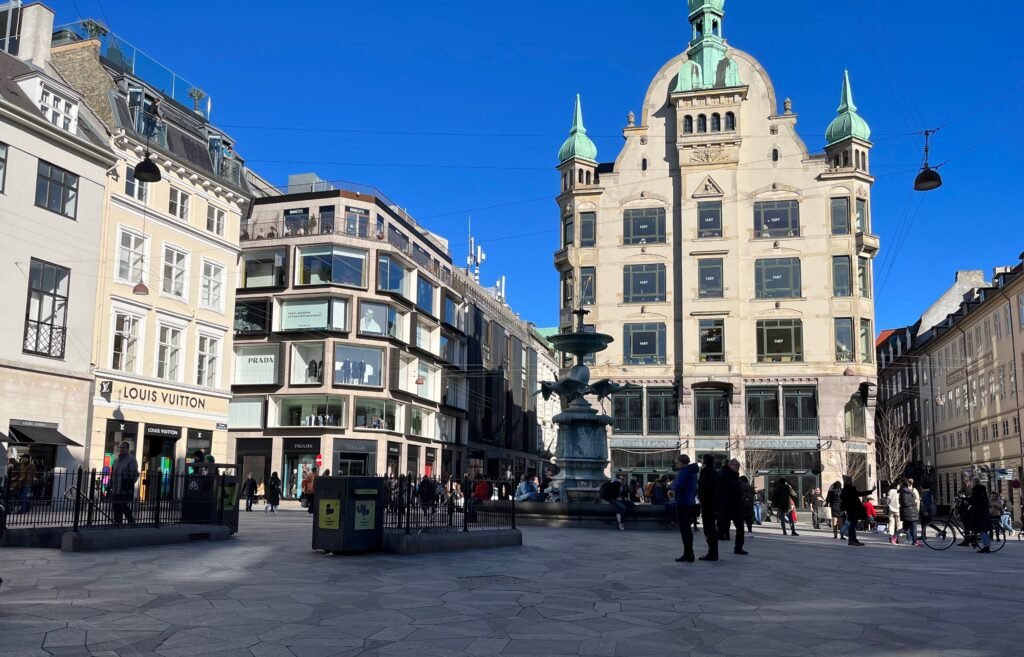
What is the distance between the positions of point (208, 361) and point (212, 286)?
3374 mm

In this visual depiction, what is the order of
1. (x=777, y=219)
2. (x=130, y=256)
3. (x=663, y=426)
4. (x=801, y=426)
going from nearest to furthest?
(x=130, y=256) < (x=801, y=426) < (x=663, y=426) < (x=777, y=219)

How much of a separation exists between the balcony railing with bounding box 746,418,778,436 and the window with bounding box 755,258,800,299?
7124mm

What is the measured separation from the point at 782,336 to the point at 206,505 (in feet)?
134

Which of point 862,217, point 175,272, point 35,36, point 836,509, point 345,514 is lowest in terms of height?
point 836,509

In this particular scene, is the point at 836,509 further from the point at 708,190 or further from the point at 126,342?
the point at 708,190

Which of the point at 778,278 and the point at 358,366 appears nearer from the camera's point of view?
the point at 778,278

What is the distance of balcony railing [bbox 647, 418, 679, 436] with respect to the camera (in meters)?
52.9

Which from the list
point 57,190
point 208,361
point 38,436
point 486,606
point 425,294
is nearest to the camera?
point 486,606

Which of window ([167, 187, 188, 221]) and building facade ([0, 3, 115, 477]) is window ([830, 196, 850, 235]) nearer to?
window ([167, 187, 188, 221])

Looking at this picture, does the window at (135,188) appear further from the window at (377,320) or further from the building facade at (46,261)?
the window at (377,320)

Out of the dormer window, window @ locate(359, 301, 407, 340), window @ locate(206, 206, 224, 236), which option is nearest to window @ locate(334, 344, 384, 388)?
window @ locate(359, 301, 407, 340)

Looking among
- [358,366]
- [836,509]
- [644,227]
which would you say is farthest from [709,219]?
[836,509]

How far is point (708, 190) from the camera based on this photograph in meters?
54.0

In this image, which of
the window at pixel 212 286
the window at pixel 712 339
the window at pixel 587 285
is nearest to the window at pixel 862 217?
the window at pixel 712 339
